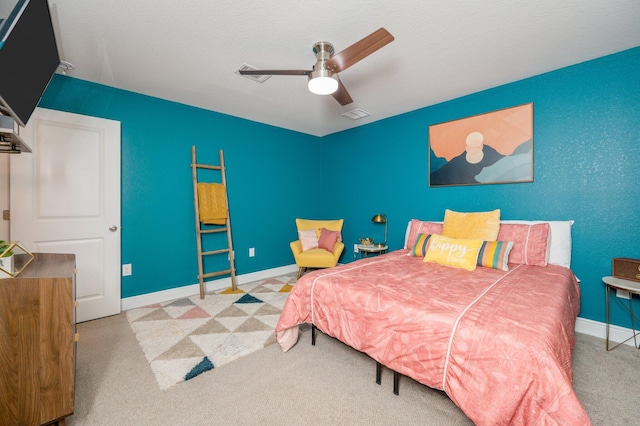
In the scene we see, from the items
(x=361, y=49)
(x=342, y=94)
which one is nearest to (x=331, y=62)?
(x=361, y=49)

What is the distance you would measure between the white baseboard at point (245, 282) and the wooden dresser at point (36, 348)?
184 cm

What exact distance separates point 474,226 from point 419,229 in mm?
599

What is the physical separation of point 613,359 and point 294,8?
3.44m

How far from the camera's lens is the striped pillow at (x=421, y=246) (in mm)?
2791

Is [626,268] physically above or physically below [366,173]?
below

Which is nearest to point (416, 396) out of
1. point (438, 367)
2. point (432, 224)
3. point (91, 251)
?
point (438, 367)

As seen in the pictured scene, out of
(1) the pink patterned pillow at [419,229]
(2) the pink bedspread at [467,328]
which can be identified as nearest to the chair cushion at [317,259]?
(1) the pink patterned pillow at [419,229]

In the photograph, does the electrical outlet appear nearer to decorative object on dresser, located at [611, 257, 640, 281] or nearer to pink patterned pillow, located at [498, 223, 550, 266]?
decorative object on dresser, located at [611, 257, 640, 281]

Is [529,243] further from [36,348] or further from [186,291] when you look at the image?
[186,291]

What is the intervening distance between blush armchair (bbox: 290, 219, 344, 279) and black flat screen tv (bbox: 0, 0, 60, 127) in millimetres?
2983

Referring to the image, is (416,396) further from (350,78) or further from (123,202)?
(123,202)

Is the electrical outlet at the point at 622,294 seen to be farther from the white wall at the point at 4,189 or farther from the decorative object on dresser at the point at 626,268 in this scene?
the white wall at the point at 4,189

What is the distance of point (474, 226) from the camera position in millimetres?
2756

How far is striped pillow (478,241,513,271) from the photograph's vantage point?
2.34 metres
